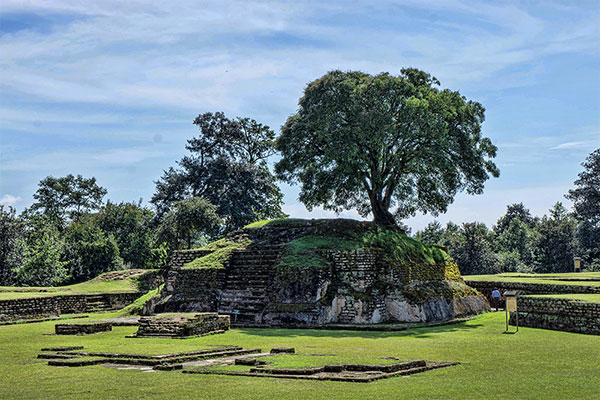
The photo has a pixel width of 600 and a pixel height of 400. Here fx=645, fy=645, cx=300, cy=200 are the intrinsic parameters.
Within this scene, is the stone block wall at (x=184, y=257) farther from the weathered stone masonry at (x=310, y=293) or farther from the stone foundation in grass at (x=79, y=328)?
the stone foundation in grass at (x=79, y=328)

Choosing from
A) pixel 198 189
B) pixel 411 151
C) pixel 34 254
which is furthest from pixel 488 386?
pixel 198 189

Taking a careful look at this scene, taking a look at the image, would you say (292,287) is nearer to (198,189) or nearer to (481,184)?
(481,184)

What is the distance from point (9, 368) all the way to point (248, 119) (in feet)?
126

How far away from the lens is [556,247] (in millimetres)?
47219

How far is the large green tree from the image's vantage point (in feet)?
77.4

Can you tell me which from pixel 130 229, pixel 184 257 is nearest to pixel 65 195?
pixel 130 229

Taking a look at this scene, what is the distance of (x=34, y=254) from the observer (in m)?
34.1

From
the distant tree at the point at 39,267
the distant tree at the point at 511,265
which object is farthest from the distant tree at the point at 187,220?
the distant tree at the point at 511,265

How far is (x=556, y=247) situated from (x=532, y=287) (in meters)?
24.7

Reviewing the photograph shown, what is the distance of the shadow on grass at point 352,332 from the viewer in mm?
16375

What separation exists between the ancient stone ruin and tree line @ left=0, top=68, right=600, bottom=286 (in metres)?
3.16

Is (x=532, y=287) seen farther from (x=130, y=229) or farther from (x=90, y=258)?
(x=130, y=229)

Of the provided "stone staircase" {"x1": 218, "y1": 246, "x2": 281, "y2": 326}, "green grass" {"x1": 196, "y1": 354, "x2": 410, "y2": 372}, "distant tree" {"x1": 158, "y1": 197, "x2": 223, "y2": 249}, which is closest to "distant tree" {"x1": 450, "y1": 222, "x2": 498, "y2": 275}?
"distant tree" {"x1": 158, "y1": 197, "x2": 223, "y2": 249}

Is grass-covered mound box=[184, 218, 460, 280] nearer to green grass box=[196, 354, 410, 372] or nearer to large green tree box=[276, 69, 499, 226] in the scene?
large green tree box=[276, 69, 499, 226]
